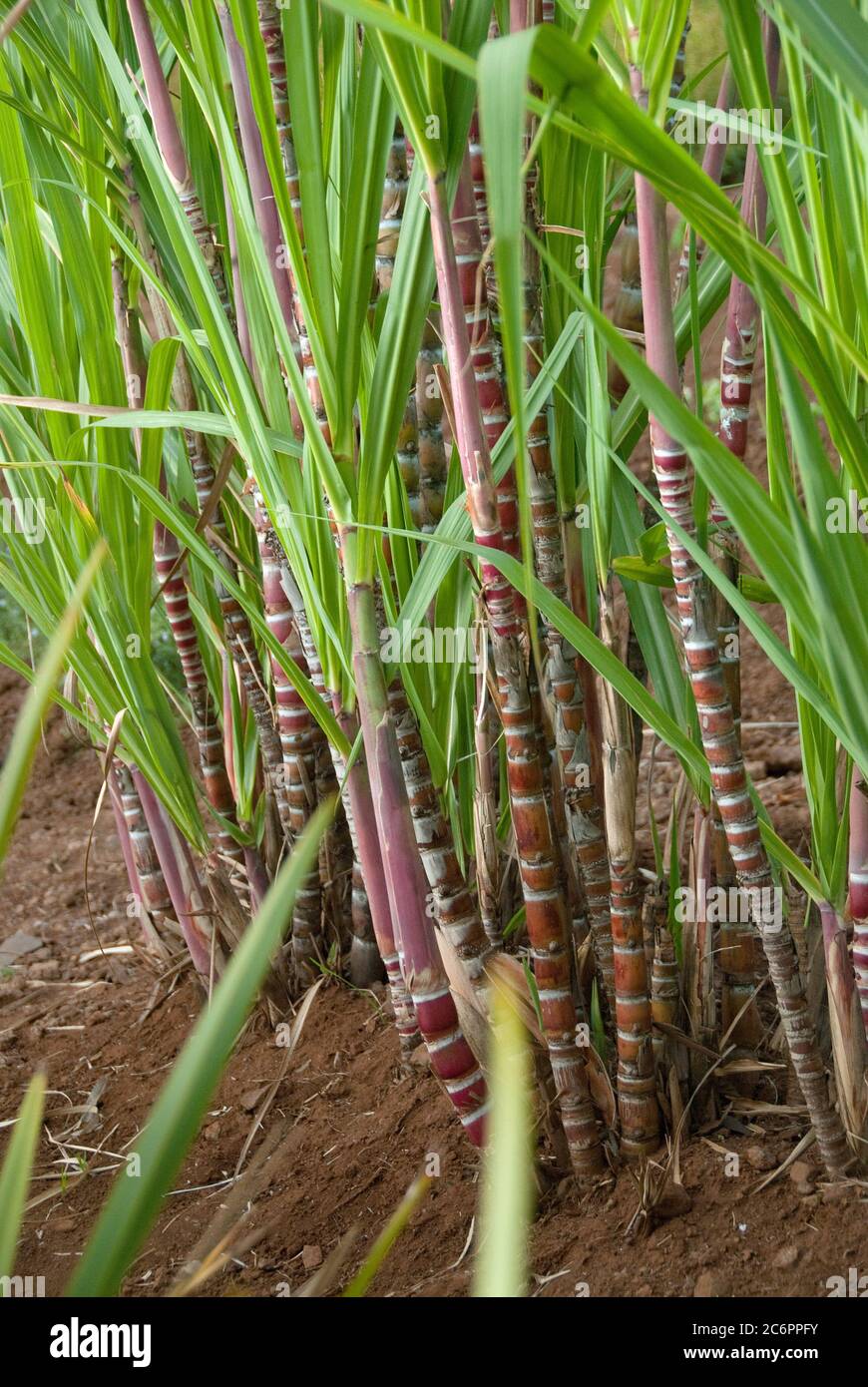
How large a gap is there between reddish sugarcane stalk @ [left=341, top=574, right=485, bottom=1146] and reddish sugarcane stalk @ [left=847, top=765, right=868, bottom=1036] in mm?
303

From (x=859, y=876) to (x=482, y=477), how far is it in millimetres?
393

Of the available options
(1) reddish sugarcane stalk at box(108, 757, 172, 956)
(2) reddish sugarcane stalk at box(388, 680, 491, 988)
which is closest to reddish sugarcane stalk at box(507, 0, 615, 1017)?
(2) reddish sugarcane stalk at box(388, 680, 491, 988)

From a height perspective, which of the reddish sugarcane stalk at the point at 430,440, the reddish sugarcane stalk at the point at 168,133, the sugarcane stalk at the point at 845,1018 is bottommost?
the sugarcane stalk at the point at 845,1018

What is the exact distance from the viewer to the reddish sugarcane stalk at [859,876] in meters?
0.79

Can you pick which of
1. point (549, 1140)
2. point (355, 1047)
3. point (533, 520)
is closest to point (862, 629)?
point (533, 520)

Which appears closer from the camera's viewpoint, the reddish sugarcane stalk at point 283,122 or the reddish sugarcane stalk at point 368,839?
the reddish sugarcane stalk at point 283,122

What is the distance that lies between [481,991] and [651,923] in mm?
221

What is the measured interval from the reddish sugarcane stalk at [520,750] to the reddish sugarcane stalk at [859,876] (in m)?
0.21

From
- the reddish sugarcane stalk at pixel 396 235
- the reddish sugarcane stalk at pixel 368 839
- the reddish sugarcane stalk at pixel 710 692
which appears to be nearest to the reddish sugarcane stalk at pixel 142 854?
the reddish sugarcane stalk at pixel 368 839

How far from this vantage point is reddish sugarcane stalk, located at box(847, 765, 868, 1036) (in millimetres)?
794

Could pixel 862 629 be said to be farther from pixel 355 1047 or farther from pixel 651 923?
pixel 355 1047

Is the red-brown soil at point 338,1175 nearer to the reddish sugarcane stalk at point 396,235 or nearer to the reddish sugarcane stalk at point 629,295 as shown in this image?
the reddish sugarcane stalk at point 629,295

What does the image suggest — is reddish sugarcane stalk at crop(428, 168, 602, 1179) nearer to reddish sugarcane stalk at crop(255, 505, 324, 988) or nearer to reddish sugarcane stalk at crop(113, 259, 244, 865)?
reddish sugarcane stalk at crop(255, 505, 324, 988)

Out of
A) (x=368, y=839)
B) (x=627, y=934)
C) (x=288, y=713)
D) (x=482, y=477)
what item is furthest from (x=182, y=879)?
(x=482, y=477)
